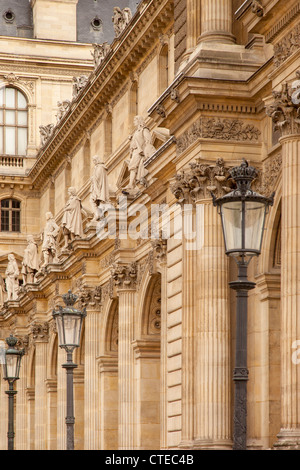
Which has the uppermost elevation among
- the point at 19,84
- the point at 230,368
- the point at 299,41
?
the point at 19,84

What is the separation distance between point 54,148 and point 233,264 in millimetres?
30959

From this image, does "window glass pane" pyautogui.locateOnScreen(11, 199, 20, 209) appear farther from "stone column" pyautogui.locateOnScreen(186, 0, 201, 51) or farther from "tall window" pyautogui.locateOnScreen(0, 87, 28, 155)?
"stone column" pyautogui.locateOnScreen(186, 0, 201, 51)

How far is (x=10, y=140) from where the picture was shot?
64125 mm

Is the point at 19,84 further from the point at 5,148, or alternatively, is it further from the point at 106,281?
the point at 106,281

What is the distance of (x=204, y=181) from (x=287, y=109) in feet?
16.5

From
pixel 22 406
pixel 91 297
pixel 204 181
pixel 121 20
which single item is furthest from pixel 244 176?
pixel 22 406

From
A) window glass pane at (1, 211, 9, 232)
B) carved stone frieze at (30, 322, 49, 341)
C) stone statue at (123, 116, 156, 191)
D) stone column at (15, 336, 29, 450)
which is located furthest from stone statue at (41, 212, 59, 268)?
stone statue at (123, 116, 156, 191)

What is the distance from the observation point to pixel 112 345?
41.5 m

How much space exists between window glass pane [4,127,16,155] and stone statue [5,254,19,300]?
A: 7.04 metres

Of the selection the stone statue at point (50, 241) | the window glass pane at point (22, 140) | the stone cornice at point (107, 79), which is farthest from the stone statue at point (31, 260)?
the window glass pane at point (22, 140)

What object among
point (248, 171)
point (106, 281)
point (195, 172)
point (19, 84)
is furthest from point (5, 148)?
point (248, 171)

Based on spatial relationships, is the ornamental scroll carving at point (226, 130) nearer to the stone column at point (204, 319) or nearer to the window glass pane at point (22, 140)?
Result: the stone column at point (204, 319)

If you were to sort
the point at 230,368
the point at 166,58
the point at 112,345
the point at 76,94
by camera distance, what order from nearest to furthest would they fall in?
the point at 230,368 < the point at 166,58 < the point at 112,345 < the point at 76,94

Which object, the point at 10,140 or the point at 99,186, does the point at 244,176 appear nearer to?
the point at 99,186
